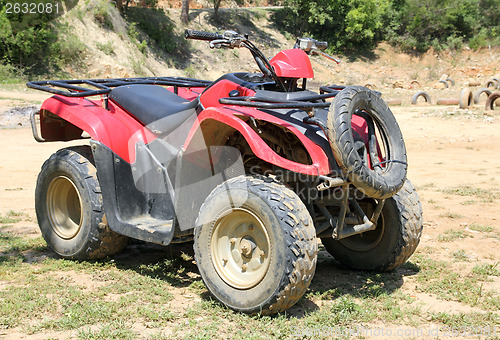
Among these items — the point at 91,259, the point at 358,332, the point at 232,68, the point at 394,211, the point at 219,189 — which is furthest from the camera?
the point at 232,68

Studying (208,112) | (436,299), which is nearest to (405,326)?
(436,299)

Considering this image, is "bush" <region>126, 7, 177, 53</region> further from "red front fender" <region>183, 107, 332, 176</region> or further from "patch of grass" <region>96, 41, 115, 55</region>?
"red front fender" <region>183, 107, 332, 176</region>

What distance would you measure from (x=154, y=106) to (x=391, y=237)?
2.28m

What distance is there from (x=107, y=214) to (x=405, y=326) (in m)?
2.53

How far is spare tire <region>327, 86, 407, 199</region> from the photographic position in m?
3.66

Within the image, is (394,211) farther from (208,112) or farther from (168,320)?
(168,320)

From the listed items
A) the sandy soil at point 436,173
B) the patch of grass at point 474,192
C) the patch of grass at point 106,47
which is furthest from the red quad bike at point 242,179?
the patch of grass at point 106,47

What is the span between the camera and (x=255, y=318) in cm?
379

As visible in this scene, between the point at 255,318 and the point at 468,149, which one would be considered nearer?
the point at 255,318

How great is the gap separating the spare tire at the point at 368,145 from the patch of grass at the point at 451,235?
6.68 ft

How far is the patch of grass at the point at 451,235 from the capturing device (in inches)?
233

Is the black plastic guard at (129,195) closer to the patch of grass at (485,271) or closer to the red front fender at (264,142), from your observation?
the red front fender at (264,142)

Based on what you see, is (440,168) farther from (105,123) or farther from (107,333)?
(107,333)

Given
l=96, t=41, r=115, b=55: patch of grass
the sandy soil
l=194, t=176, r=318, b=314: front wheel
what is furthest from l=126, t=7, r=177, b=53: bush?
l=194, t=176, r=318, b=314: front wheel
